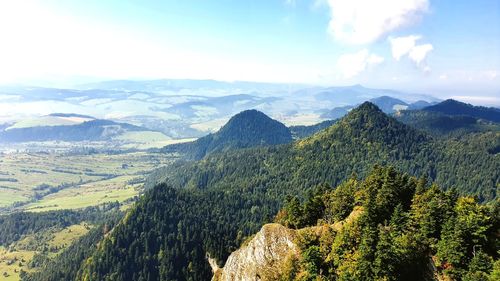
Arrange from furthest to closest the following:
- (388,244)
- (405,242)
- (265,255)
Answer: (265,255) < (405,242) < (388,244)

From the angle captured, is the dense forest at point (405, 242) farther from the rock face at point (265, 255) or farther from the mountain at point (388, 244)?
the rock face at point (265, 255)

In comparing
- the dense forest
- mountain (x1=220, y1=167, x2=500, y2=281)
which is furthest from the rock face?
the dense forest

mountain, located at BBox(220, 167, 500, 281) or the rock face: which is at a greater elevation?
mountain, located at BBox(220, 167, 500, 281)

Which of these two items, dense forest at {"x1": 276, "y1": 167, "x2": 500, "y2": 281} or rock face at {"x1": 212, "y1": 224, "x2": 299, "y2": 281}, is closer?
dense forest at {"x1": 276, "y1": 167, "x2": 500, "y2": 281}

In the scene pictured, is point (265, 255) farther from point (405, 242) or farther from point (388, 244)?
point (405, 242)

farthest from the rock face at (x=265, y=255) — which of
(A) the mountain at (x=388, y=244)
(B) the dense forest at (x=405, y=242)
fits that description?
(B) the dense forest at (x=405, y=242)

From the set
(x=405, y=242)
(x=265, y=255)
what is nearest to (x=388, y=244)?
(x=405, y=242)

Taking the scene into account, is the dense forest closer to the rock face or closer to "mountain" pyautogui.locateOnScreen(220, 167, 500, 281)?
"mountain" pyautogui.locateOnScreen(220, 167, 500, 281)

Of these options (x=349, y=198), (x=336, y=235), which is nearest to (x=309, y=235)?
(x=336, y=235)

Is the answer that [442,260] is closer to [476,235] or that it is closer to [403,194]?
[476,235]
